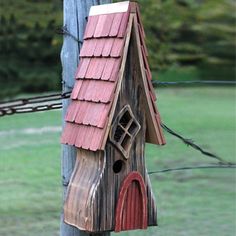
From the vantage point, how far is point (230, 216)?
209 inches

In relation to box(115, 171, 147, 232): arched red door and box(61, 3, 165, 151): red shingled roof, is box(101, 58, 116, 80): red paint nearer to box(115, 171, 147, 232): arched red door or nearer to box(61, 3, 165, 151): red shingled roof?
box(61, 3, 165, 151): red shingled roof

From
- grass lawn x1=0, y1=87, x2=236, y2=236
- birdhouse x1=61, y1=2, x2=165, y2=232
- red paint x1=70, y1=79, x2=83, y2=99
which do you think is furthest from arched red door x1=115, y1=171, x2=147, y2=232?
grass lawn x1=0, y1=87, x2=236, y2=236

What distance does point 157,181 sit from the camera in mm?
6555

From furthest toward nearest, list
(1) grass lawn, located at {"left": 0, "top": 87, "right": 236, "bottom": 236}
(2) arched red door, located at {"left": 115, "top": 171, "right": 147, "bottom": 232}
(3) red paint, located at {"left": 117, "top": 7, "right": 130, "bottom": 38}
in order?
(1) grass lawn, located at {"left": 0, "top": 87, "right": 236, "bottom": 236}, (2) arched red door, located at {"left": 115, "top": 171, "right": 147, "bottom": 232}, (3) red paint, located at {"left": 117, "top": 7, "right": 130, "bottom": 38}

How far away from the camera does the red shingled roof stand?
2.06 m

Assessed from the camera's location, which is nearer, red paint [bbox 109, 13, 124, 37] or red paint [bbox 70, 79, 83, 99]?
red paint [bbox 109, 13, 124, 37]

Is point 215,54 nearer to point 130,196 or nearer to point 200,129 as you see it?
point 200,129

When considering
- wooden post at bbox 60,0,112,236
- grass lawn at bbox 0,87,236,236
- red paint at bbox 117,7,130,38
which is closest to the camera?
red paint at bbox 117,7,130,38

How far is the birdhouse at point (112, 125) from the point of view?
2.06 metres

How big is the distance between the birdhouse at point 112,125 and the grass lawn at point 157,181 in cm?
241

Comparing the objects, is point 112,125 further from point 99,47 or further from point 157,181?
point 157,181

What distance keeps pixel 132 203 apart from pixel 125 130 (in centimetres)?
24

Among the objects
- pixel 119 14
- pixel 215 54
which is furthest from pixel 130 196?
pixel 215 54

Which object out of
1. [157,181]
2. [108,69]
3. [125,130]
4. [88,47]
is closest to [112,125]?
[125,130]
